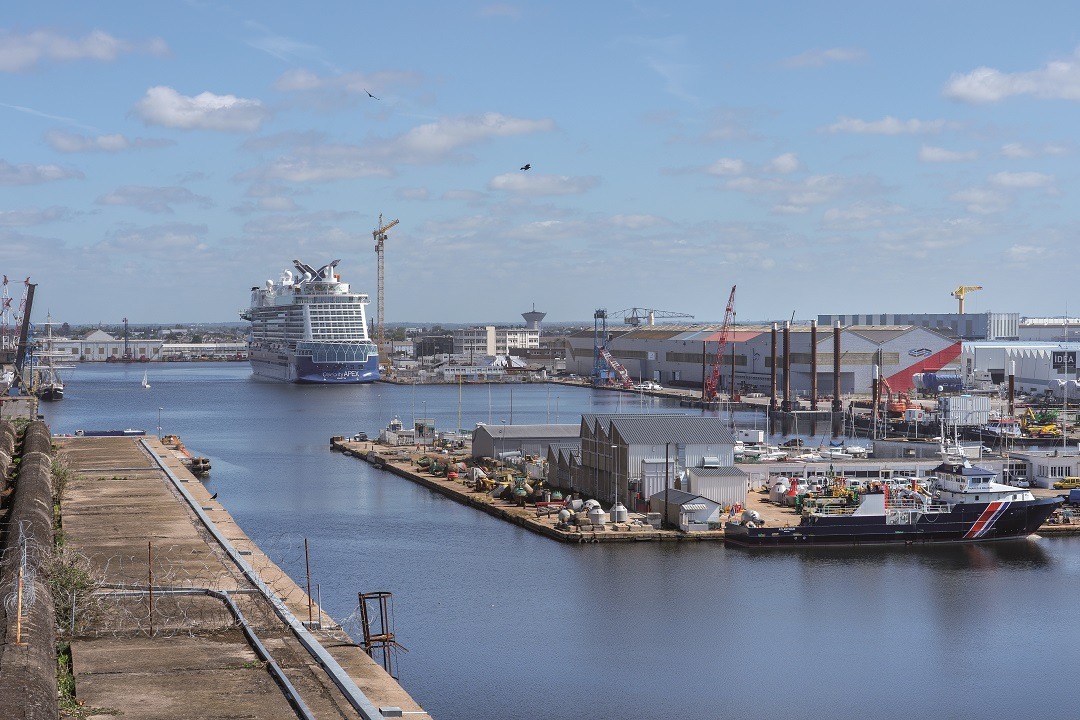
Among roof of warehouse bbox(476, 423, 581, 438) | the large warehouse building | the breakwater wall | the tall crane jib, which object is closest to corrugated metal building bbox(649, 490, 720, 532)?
roof of warehouse bbox(476, 423, 581, 438)

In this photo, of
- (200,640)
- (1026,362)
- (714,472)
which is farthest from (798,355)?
(200,640)

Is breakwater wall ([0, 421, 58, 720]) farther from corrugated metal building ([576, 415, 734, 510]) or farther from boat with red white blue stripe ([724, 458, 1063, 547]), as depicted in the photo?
boat with red white blue stripe ([724, 458, 1063, 547])

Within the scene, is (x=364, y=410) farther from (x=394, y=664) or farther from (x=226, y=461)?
(x=394, y=664)

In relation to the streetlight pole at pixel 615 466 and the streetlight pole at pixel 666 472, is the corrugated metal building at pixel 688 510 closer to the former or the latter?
the streetlight pole at pixel 666 472

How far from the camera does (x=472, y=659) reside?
1280 cm

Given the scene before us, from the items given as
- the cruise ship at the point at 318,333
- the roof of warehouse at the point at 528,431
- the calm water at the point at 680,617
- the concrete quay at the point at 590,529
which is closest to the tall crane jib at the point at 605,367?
the cruise ship at the point at 318,333

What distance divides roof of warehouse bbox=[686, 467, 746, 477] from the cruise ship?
4912 centimetres

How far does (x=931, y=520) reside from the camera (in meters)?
20.2

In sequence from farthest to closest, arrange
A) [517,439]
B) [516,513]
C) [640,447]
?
[517,439]
[516,513]
[640,447]

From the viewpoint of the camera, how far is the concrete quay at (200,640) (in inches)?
304

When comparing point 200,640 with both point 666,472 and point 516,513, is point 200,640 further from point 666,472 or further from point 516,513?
point 516,513

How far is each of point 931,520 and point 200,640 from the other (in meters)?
13.8

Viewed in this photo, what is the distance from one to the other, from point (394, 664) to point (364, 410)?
3915 centimetres

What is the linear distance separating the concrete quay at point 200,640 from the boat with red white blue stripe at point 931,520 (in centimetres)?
862
